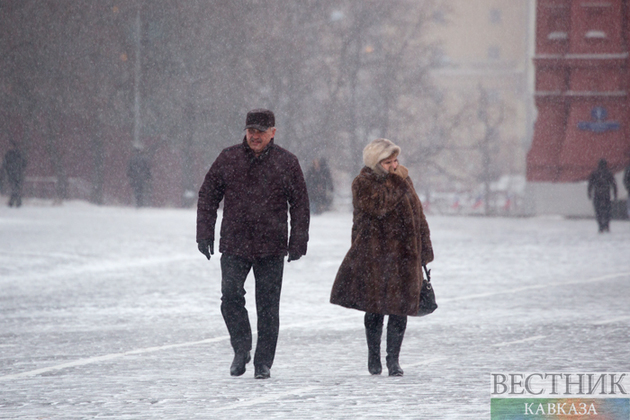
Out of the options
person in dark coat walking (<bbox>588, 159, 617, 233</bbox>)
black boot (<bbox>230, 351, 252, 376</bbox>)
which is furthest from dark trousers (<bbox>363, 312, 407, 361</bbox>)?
person in dark coat walking (<bbox>588, 159, 617, 233</bbox>)

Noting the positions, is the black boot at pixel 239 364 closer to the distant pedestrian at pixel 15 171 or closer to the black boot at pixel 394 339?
the black boot at pixel 394 339

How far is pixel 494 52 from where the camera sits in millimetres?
99375

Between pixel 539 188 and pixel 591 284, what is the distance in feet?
76.8

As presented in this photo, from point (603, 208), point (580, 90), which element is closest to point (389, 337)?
point (603, 208)

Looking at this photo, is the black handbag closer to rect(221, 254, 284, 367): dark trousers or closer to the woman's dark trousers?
the woman's dark trousers

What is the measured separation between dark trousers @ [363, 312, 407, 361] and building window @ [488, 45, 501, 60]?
93554 mm

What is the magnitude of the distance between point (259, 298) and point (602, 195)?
2047 cm

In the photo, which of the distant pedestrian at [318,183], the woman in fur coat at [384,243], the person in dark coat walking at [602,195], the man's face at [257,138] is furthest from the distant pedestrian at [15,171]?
the woman in fur coat at [384,243]

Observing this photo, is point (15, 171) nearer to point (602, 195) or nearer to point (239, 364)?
point (602, 195)

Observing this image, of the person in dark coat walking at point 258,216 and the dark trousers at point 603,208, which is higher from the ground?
the person in dark coat walking at point 258,216

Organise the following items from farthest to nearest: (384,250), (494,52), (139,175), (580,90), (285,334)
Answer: (494,52) → (580,90) → (139,175) → (285,334) → (384,250)

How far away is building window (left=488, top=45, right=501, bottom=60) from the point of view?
99.4 meters

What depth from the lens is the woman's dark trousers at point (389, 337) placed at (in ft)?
25.3

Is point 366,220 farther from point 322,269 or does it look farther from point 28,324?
point 322,269
